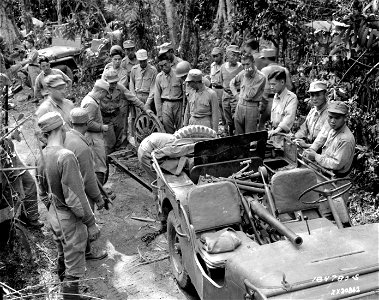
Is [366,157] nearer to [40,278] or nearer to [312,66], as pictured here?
[312,66]

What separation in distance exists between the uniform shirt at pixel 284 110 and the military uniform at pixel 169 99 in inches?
95.7

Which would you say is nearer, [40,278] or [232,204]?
[232,204]

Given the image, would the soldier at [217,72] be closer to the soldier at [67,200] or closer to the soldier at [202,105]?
the soldier at [202,105]

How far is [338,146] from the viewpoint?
248 inches

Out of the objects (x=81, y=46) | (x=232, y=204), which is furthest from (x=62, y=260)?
(x=81, y=46)

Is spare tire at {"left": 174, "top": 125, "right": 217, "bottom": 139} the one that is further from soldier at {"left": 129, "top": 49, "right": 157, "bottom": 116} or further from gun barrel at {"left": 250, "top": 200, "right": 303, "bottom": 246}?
soldier at {"left": 129, "top": 49, "right": 157, "bottom": 116}

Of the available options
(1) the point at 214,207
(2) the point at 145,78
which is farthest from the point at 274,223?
(2) the point at 145,78

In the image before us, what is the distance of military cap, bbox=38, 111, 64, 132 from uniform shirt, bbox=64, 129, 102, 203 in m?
0.61

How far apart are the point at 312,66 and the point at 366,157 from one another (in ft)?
9.79

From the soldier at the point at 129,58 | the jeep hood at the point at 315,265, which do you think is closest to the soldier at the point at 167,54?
the soldier at the point at 129,58

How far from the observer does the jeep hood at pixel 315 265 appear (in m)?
3.78

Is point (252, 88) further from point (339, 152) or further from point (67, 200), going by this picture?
point (67, 200)

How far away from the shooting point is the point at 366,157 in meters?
7.73

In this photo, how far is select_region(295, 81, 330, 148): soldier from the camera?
23.1ft
